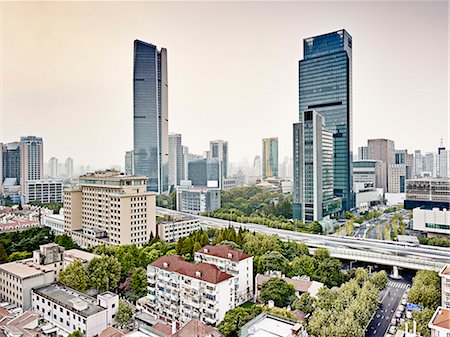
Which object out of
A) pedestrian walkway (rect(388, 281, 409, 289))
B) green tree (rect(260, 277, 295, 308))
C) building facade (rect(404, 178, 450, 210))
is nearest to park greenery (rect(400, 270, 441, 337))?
pedestrian walkway (rect(388, 281, 409, 289))

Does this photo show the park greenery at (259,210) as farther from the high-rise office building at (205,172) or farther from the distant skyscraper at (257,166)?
the distant skyscraper at (257,166)

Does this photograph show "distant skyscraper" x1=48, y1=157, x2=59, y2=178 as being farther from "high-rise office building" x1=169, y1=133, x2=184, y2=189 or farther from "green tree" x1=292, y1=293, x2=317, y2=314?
"green tree" x1=292, y1=293, x2=317, y2=314

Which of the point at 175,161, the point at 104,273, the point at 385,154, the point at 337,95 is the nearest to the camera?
the point at 104,273

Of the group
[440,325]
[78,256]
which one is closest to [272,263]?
[440,325]

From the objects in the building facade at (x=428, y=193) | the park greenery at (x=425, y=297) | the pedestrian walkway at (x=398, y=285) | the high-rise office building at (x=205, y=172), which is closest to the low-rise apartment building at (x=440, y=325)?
the park greenery at (x=425, y=297)

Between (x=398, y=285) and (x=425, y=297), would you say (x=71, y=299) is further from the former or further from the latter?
(x=398, y=285)

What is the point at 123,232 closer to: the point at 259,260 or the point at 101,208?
the point at 101,208
